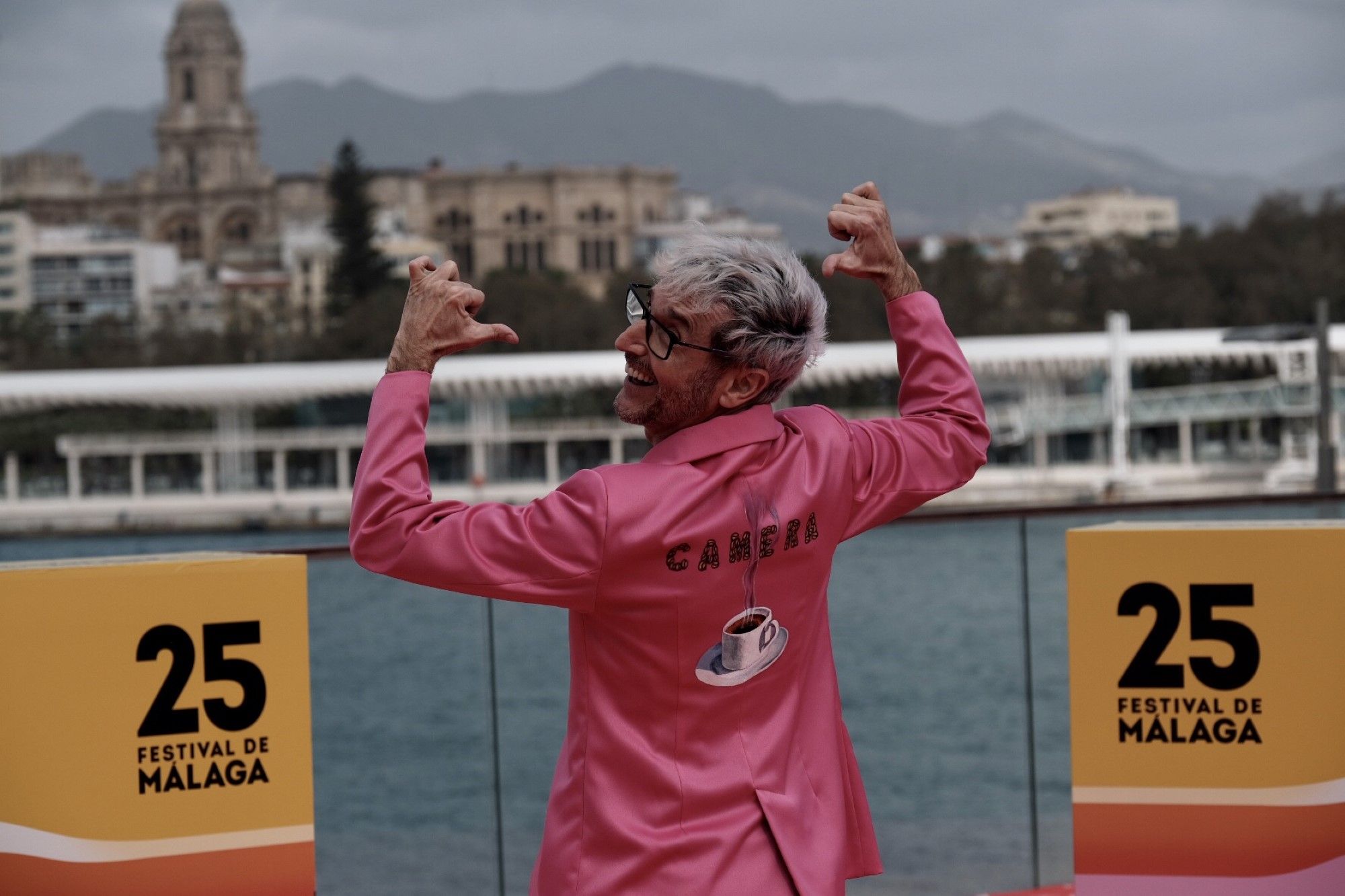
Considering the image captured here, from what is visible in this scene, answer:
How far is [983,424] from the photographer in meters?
1.74

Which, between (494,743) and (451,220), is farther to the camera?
(451,220)

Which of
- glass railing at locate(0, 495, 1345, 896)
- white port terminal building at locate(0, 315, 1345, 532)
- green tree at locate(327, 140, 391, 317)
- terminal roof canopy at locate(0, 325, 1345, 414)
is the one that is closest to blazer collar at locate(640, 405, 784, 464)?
glass railing at locate(0, 495, 1345, 896)

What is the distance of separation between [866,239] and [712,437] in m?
0.31

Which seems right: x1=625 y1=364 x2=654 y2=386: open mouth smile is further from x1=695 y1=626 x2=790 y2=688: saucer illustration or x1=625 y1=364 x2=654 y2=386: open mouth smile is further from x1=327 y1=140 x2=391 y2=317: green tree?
x1=327 y1=140 x2=391 y2=317: green tree

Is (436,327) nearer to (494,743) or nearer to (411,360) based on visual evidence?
(411,360)

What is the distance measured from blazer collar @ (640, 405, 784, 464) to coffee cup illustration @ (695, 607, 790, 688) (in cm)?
14

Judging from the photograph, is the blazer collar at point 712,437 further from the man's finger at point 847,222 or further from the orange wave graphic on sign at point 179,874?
the orange wave graphic on sign at point 179,874

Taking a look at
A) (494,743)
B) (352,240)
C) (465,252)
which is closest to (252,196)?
(465,252)

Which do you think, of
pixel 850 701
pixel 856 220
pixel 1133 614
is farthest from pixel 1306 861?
pixel 850 701

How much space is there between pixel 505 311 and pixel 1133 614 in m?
51.3

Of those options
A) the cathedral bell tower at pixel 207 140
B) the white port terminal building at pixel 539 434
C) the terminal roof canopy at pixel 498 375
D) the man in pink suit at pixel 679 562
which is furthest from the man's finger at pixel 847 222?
the cathedral bell tower at pixel 207 140

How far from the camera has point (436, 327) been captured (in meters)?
1.54

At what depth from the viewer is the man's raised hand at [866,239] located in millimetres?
1720

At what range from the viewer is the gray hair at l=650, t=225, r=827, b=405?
1.53 m
